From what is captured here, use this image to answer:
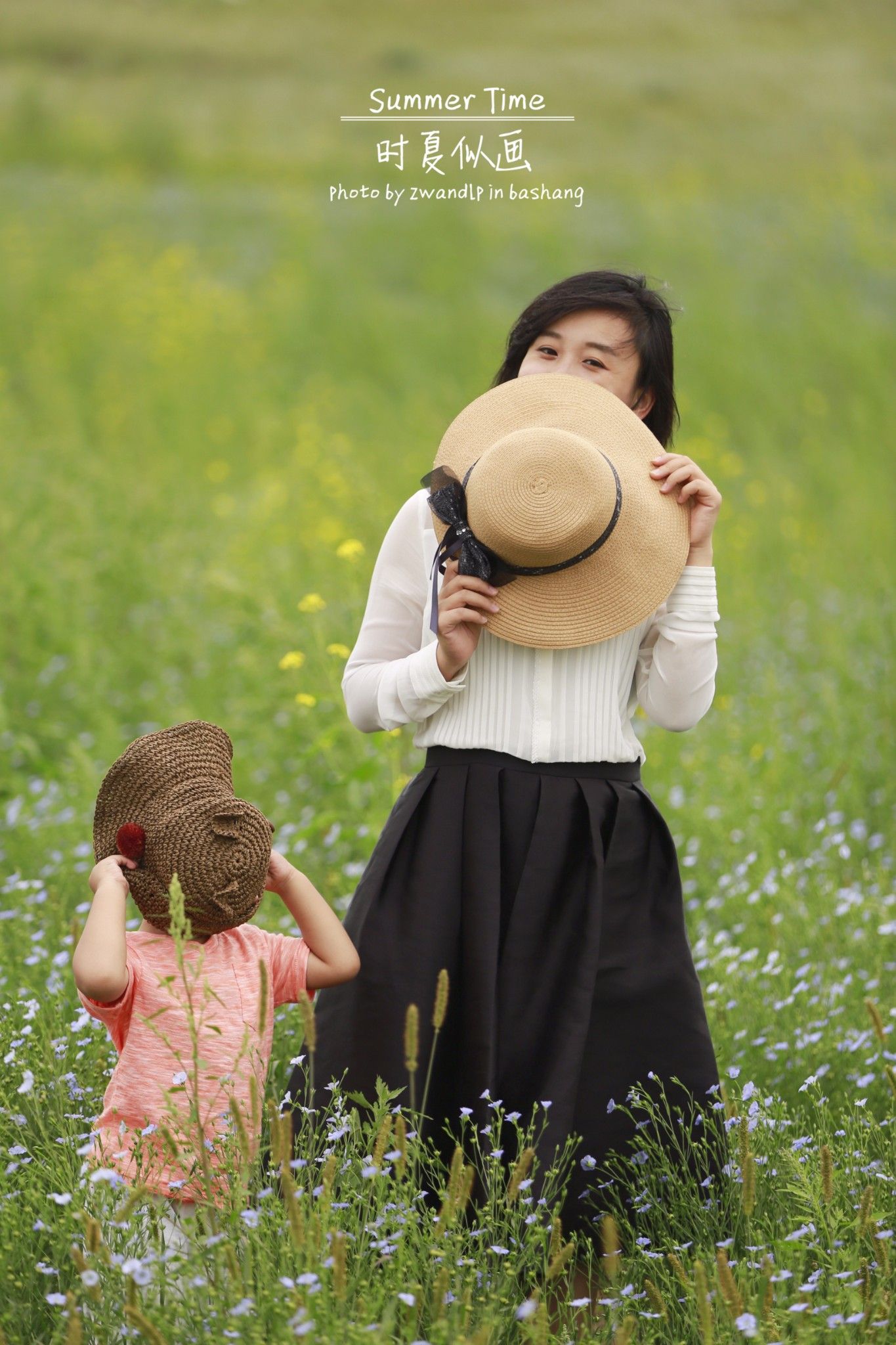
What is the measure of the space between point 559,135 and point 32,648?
1453 centimetres

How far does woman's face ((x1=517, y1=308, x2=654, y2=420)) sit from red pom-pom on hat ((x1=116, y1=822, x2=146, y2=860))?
943mm

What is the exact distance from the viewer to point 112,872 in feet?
5.54

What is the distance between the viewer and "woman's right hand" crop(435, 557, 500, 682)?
1.87 meters

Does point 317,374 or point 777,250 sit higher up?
point 777,250

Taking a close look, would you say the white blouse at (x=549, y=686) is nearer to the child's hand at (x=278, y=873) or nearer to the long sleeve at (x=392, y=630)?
the long sleeve at (x=392, y=630)

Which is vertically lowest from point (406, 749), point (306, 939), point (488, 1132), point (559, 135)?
point (488, 1132)

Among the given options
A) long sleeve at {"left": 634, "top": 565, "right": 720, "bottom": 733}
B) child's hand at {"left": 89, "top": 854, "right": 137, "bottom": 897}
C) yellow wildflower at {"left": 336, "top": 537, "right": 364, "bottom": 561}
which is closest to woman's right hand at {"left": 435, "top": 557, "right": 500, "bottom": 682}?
long sleeve at {"left": 634, "top": 565, "right": 720, "bottom": 733}

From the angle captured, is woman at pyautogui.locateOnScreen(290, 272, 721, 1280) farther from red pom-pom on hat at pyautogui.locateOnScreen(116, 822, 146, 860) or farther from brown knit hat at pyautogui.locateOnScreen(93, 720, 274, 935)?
red pom-pom on hat at pyautogui.locateOnScreen(116, 822, 146, 860)

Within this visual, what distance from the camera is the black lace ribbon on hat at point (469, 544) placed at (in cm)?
189

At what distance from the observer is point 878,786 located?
13.2 feet

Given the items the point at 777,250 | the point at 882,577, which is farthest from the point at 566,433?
the point at 777,250

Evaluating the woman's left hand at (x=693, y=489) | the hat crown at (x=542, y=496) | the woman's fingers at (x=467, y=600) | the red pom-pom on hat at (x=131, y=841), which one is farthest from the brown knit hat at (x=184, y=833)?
the woman's left hand at (x=693, y=489)

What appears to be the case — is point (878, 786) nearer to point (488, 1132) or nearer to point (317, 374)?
point (488, 1132)

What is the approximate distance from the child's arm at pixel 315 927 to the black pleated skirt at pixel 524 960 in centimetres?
12
